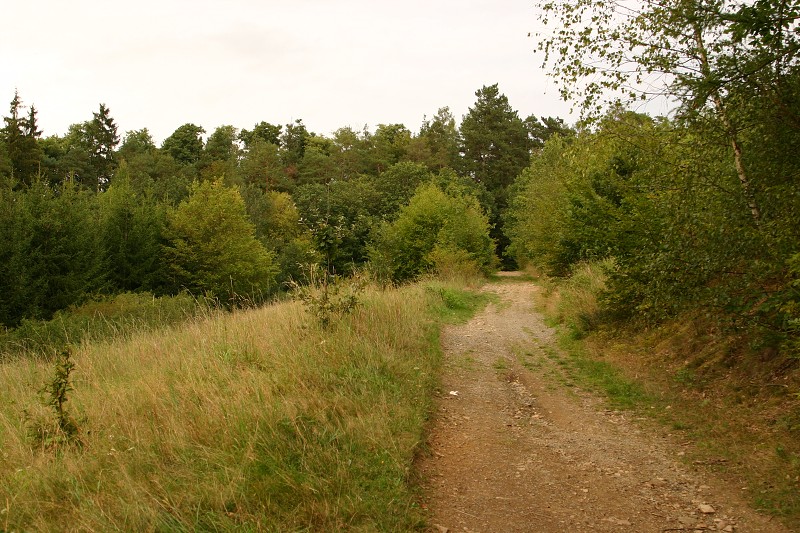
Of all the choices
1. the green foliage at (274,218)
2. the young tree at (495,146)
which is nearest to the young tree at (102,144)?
the green foliage at (274,218)

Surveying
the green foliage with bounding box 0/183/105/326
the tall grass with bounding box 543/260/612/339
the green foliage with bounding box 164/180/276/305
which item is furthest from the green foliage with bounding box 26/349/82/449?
the green foliage with bounding box 164/180/276/305

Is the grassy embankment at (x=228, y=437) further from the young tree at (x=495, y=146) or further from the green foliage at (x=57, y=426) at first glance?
the young tree at (x=495, y=146)

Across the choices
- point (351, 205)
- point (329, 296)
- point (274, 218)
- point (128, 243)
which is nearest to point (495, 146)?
point (351, 205)

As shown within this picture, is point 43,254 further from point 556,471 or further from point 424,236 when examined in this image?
point 556,471

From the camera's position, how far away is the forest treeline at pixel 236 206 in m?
27.5

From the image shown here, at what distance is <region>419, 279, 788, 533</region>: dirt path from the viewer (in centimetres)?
408

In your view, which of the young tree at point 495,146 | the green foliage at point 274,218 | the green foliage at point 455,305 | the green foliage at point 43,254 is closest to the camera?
the green foliage at point 455,305

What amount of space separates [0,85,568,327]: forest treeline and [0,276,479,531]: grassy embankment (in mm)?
3186

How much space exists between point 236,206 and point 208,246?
5.06 metres

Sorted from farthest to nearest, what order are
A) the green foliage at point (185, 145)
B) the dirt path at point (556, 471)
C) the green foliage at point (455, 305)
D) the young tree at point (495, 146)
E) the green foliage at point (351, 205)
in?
the green foliage at point (185, 145) < the young tree at point (495, 146) < the green foliage at point (351, 205) < the green foliage at point (455, 305) < the dirt path at point (556, 471)

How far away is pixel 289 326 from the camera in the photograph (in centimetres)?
789

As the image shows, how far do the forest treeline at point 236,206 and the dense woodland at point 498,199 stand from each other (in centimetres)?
18

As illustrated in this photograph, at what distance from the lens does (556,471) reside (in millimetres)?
4961

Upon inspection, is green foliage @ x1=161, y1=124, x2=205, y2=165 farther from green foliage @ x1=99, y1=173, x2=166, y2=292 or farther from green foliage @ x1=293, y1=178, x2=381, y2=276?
green foliage @ x1=99, y1=173, x2=166, y2=292
